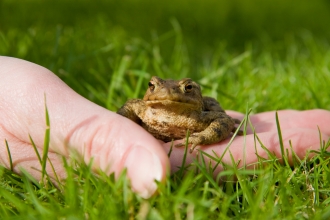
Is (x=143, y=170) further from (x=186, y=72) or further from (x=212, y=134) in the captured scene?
(x=186, y=72)

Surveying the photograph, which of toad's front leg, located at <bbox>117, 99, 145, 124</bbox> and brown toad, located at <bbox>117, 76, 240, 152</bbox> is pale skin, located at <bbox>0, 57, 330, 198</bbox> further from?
toad's front leg, located at <bbox>117, 99, 145, 124</bbox>

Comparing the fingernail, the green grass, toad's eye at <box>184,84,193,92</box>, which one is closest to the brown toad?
toad's eye at <box>184,84,193,92</box>

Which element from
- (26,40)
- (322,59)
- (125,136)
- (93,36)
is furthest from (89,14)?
(125,136)

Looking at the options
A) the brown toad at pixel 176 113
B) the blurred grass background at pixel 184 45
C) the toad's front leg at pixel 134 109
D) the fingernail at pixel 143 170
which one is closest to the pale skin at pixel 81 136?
the fingernail at pixel 143 170

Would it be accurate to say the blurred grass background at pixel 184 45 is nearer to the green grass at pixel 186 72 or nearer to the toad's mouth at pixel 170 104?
the green grass at pixel 186 72

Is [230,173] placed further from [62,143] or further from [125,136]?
[62,143]

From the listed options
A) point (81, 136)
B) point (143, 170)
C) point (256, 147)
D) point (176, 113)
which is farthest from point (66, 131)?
point (256, 147)
